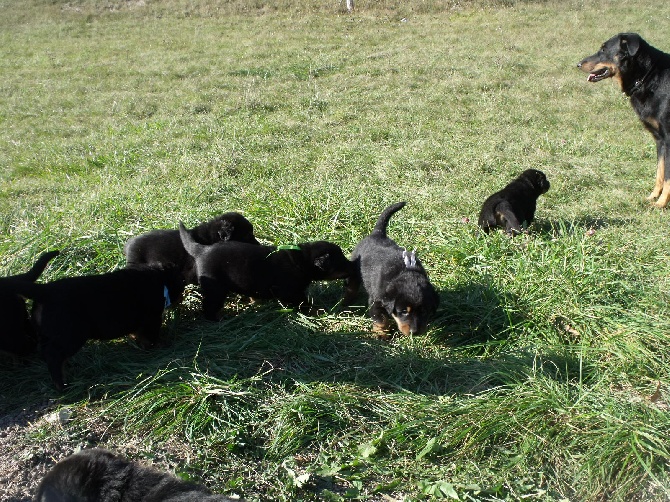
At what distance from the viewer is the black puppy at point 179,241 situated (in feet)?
18.6

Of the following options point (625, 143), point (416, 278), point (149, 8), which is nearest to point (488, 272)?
point (416, 278)

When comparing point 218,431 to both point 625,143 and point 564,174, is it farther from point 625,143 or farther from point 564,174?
point 625,143

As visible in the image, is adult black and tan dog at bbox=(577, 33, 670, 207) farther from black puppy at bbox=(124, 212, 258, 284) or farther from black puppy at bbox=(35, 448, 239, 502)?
black puppy at bbox=(35, 448, 239, 502)

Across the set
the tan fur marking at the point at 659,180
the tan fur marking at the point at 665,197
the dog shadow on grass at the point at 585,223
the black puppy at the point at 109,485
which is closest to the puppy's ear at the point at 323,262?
the black puppy at the point at 109,485

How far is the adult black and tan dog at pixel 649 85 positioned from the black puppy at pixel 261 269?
5133 mm

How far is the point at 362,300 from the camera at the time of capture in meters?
5.89

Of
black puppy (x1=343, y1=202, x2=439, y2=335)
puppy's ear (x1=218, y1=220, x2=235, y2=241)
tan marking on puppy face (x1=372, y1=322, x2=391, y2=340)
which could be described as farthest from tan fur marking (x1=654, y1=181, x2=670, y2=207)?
puppy's ear (x1=218, y1=220, x2=235, y2=241)

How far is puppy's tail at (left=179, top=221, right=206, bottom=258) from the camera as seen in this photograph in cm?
550

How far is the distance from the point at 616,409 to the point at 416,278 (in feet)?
5.80

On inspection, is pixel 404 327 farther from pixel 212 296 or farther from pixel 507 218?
pixel 507 218

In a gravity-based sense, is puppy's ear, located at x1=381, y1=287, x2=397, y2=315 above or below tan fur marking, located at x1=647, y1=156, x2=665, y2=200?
above

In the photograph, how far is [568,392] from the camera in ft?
13.6

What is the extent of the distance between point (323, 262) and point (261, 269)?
1.88ft

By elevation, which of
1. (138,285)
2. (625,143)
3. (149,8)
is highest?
(149,8)
